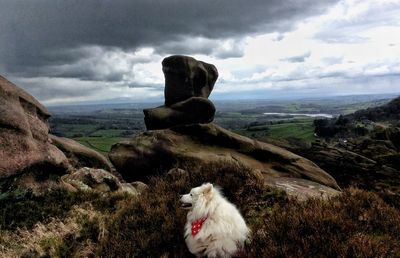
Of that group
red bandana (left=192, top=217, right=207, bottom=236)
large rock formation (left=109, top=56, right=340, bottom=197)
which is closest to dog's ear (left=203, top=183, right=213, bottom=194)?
red bandana (left=192, top=217, right=207, bottom=236)

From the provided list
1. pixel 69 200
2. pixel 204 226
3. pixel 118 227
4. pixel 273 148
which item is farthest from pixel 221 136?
pixel 204 226

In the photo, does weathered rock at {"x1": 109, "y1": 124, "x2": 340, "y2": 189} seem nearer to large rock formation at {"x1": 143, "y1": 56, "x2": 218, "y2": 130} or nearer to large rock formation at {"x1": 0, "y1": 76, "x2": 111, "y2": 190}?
large rock formation at {"x1": 143, "y1": 56, "x2": 218, "y2": 130}

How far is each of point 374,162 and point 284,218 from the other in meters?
32.2

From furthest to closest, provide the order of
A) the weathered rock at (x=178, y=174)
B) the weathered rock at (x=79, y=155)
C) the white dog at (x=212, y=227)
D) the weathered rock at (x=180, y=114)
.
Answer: the weathered rock at (x=180, y=114) < the weathered rock at (x=79, y=155) < the weathered rock at (x=178, y=174) < the white dog at (x=212, y=227)

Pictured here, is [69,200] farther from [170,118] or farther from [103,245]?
[170,118]

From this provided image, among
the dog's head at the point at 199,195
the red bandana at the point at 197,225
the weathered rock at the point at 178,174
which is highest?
the dog's head at the point at 199,195

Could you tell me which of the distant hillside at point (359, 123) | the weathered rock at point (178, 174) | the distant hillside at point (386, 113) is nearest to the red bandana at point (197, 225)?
the weathered rock at point (178, 174)

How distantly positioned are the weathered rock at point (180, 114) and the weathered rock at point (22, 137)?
16.5 m

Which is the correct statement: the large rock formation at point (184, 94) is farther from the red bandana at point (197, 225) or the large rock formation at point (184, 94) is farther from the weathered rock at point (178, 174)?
the red bandana at point (197, 225)

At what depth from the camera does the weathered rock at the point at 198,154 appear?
79.0 feet

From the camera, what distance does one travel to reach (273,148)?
27.1 metres

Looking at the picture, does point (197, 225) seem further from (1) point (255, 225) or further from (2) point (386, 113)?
(2) point (386, 113)

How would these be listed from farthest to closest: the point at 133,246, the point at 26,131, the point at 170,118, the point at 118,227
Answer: the point at 170,118, the point at 26,131, the point at 118,227, the point at 133,246

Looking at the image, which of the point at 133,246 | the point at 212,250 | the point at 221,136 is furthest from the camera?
the point at 221,136
